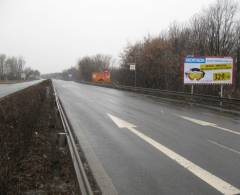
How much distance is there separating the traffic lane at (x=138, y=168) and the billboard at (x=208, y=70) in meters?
16.9

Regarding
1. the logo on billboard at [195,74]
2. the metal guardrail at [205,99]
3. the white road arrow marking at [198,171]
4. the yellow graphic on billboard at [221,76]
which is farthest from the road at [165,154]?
the logo on billboard at [195,74]

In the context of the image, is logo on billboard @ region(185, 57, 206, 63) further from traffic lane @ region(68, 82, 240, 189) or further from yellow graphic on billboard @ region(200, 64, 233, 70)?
traffic lane @ region(68, 82, 240, 189)

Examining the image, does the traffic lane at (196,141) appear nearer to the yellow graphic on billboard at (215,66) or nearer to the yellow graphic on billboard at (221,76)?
the yellow graphic on billboard at (221,76)

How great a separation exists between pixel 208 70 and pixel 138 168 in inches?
826

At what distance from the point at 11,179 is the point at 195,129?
25.5 ft

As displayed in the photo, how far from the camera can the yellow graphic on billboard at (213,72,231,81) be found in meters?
25.5

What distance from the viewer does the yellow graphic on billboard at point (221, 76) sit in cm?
2553

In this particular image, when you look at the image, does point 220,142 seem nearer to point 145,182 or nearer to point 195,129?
point 195,129

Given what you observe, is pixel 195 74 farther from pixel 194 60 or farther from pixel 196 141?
pixel 196 141

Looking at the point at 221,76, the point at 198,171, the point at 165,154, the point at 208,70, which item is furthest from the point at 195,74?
the point at 198,171

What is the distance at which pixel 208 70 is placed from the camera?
26266mm

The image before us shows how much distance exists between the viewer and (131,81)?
51.4 meters

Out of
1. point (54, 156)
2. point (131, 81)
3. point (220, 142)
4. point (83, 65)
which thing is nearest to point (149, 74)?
point (131, 81)

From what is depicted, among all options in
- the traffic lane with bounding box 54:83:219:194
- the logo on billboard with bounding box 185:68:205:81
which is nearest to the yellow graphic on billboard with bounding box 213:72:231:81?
the logo on billboard with bounding box 185:68:205:81
